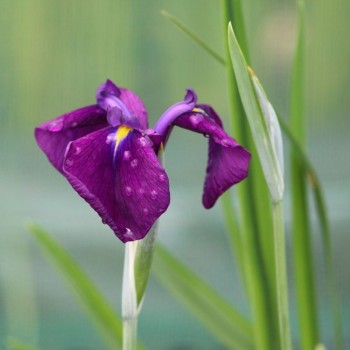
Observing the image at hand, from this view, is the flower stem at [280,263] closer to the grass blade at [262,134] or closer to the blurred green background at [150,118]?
the grass blade at [262,134]

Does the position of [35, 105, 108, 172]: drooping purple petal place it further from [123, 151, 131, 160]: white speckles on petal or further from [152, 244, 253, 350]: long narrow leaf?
[152, 244, 253, 350]: long narrow leaf

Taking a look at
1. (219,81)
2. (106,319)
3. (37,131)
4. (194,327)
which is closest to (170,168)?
(219,81)

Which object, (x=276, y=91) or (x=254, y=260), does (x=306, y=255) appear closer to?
(x=254, y=260)

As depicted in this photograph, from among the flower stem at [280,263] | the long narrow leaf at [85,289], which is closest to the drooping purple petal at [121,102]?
the flower stem at [280,263]

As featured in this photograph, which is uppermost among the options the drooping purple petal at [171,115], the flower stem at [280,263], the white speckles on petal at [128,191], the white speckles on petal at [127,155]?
the drooping purple petal at [171,115]

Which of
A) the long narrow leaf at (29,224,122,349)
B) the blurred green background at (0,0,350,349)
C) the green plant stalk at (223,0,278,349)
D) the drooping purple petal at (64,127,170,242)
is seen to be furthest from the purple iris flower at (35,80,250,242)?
the blurred green background at (0,0,350,349)

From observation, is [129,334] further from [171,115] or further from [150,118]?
[150,118]

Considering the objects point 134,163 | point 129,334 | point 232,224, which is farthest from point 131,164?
point 232,224
